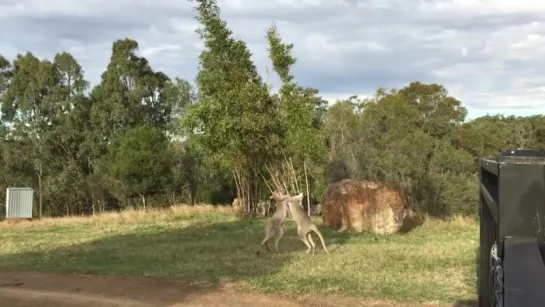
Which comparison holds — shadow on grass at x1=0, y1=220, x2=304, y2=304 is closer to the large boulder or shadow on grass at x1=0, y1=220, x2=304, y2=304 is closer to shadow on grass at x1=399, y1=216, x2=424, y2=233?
the large boulder

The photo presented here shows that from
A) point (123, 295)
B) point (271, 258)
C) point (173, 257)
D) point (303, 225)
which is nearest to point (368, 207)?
point (303, 225)

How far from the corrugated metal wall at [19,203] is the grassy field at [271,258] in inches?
309

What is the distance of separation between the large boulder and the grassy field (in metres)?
0.58

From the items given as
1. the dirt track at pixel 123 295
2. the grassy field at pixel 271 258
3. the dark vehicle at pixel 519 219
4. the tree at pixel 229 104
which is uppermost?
the tree at pixel 229 104

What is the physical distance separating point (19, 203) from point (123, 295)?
2167 centimetres

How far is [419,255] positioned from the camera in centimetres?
1217

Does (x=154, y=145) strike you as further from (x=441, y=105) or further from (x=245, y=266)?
(x=245, y=266)

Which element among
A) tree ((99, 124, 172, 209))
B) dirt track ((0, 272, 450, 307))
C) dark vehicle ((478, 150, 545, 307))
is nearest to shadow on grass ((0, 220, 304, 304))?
dirt track ((0, 272, 450, 307))

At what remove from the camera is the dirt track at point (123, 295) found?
857cm

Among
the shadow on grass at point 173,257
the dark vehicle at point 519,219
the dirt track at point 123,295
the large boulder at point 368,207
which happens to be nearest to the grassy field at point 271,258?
the shadow on grass at point 173,257

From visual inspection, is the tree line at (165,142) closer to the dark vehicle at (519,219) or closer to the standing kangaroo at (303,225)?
the standing kangaroo at (303,225)

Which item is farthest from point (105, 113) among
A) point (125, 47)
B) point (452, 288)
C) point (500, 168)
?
point (500, 168)

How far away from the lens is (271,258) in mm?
12422

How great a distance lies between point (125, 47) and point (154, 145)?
33.2 feet
